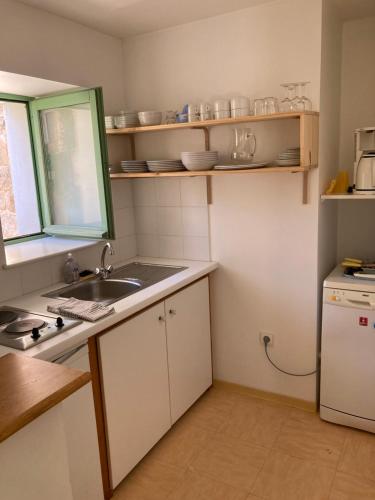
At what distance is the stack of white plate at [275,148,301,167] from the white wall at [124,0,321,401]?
0.17 m

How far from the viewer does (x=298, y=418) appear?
2498 mm

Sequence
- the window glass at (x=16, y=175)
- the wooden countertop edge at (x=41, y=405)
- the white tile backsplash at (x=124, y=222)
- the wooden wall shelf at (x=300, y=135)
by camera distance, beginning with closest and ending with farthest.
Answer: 1. the wooden countertop edge at (x=41, y=405)
2. the wooden wall shelf at (x=300, y=135)
3. the window glass at (x=16, y=175)
4. the white tile backsplash at (x=124, y=222)

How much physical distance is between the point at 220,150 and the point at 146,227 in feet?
2.49

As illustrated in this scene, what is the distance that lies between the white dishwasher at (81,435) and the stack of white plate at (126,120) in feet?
4.67

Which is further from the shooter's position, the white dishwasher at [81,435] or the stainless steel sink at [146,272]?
the stainless steel sink at [146,272]

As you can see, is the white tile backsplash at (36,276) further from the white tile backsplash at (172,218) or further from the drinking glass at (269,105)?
the drinking glass at (269,105)

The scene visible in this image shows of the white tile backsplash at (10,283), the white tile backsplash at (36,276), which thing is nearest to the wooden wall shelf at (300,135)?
the white tile backsplash at (36,276)

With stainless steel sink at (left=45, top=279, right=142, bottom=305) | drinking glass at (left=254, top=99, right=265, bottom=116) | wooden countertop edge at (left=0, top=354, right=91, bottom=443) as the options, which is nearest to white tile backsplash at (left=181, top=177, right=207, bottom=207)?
drinking glass at (left=254, top=99, right=265, bottom=116)

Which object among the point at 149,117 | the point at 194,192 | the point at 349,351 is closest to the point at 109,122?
the point at 149,117

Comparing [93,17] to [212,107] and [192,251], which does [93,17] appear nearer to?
[212,107]

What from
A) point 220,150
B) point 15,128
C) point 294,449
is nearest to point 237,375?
point 294,449

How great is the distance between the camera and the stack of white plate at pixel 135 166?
2570mm

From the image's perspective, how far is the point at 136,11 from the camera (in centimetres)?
227

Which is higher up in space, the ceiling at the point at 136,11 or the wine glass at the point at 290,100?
the ceiling at the point at 136,11
